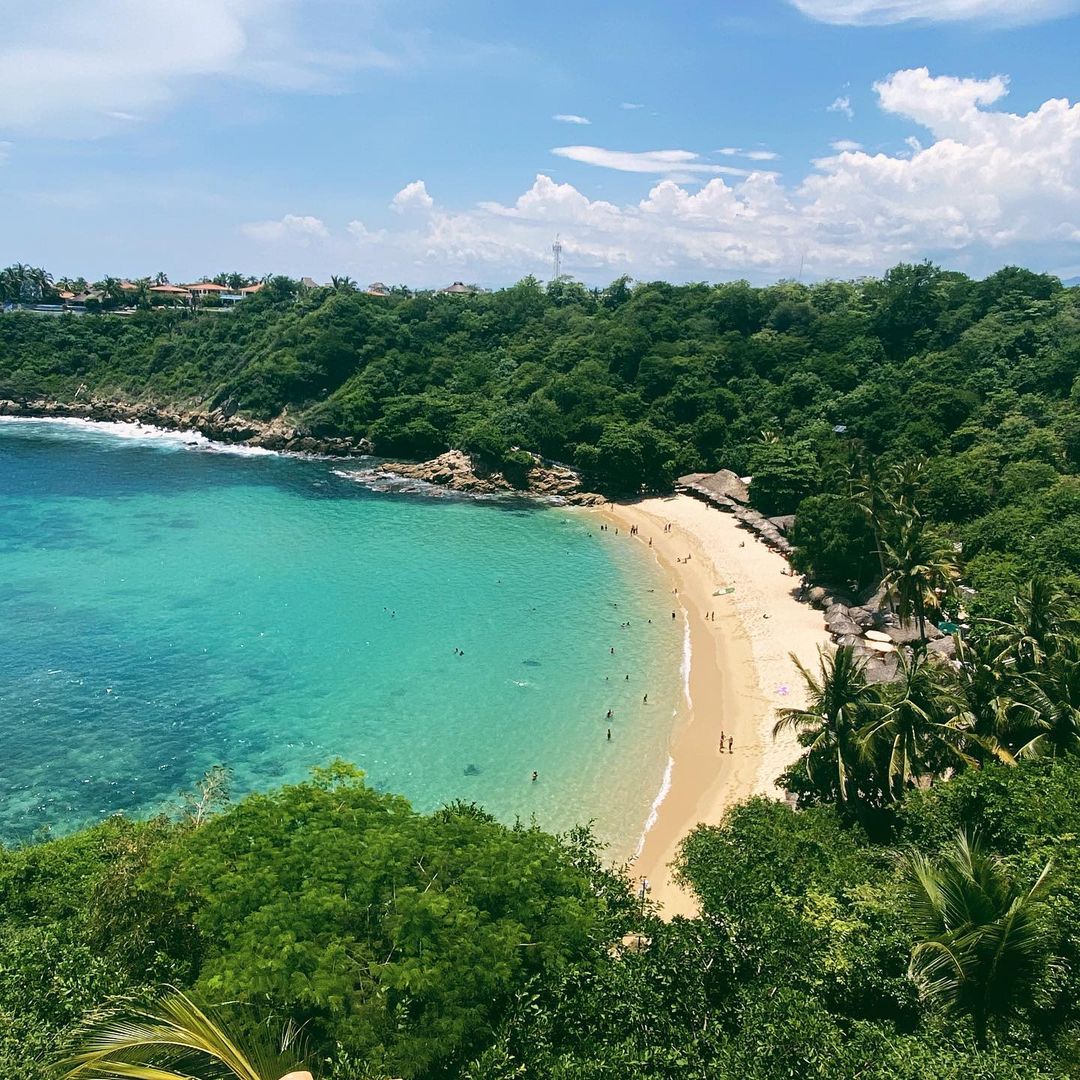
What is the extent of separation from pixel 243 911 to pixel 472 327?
86966 millimetres

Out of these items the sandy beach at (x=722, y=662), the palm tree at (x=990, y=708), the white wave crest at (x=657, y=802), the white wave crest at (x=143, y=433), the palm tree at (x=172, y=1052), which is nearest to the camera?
the palm tree at (x=172, y=1052)

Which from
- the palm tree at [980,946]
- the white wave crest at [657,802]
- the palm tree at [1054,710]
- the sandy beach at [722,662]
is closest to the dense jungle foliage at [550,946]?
the palm tree at [980,946]

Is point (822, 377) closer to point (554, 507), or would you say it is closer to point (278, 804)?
point (554, 507)

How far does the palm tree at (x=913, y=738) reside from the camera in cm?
1942

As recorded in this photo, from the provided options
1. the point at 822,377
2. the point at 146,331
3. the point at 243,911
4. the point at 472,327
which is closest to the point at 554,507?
the point at 822,377

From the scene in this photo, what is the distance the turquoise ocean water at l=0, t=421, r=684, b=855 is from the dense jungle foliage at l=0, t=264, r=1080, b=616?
1244 cm

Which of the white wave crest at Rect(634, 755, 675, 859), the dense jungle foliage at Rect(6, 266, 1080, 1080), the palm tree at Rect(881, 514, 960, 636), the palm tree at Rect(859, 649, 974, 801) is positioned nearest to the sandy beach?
the white wave crest at Rect(634, 755, 675, 859)

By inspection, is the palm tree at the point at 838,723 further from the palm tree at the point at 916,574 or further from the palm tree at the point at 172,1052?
the palm tree at the point at 172,1052

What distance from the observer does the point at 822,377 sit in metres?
69.0

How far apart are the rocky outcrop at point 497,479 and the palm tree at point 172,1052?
52.9 meters

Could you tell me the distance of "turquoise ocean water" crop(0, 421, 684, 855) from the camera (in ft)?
90.3

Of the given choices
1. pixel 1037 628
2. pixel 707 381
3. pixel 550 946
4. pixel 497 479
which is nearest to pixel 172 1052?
pixel 550 946

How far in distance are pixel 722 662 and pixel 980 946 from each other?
24.9 metres

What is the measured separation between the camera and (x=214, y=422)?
83.5 m
